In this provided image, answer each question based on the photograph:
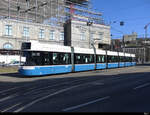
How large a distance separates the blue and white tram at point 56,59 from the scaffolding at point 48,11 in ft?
95.2

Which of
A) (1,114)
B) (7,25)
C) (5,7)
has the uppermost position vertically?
(5,7)

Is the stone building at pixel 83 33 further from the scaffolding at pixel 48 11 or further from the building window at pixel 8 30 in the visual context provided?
the building window at pixel 8 30

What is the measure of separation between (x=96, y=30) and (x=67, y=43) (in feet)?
41.5

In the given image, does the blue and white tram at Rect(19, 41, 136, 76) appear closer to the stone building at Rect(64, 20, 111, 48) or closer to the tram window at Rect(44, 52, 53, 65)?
the tram window at Rect(44, 52, 53, 65)

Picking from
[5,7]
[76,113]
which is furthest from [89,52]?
[5,7]

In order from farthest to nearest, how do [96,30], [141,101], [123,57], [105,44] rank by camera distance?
[105,44] < [96,30] < [123,57] < [141,101]

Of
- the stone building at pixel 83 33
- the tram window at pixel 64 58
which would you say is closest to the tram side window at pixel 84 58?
the tram window at pixel 64 58

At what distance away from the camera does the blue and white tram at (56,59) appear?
17078mm

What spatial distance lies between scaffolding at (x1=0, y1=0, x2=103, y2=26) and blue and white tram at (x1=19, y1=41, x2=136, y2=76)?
95.2 ft

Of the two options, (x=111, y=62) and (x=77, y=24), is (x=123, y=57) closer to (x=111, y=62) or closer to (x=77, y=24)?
(x=111, y=62)

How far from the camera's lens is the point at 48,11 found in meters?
61.2

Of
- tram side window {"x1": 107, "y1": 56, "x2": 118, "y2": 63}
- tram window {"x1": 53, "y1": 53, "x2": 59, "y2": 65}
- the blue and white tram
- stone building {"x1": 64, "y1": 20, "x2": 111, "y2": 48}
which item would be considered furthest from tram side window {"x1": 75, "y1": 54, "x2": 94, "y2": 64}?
stone building {"x1": 64, "y1": 20, "x2": 111, "y2": 48}

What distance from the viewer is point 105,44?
73000 mm

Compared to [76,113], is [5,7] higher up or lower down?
higher up
